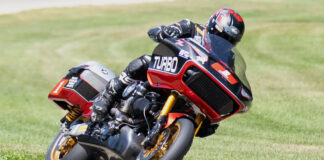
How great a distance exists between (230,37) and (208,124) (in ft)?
2.77

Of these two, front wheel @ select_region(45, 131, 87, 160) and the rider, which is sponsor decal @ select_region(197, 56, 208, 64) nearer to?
the rider

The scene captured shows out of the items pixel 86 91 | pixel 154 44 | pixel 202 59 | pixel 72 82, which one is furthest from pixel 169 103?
pixel 154 44

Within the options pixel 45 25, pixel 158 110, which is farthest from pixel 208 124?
pixel 45 25

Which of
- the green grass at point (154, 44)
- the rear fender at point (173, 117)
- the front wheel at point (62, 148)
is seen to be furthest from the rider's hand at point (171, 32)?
the green grass at point (154, 44)

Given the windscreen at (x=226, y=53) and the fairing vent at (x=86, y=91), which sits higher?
the windscreen at (x=226, y=53)

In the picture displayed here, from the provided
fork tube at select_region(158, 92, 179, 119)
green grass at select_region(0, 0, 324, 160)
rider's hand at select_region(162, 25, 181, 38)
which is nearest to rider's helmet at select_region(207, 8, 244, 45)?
rider's hand at select_region(162, 25, 181, 38)

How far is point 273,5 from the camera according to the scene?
40.5 metres

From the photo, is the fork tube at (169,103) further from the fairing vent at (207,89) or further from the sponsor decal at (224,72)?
the sponsor decal at (224,72)

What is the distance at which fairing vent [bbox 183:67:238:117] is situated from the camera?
214 inches

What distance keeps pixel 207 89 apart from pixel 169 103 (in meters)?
0.37

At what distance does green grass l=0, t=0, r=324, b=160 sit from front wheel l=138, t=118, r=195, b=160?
8.69 ft

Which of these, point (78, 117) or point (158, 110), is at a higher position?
point (158, 110)

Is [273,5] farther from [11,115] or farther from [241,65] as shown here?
[241,65]

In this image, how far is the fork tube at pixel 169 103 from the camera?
550 cm
